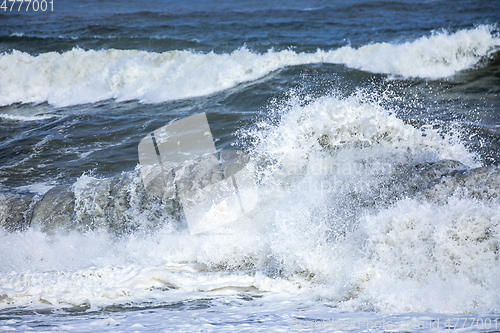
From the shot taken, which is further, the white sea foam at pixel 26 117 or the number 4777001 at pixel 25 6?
the number 4777001 at pixel 25 6

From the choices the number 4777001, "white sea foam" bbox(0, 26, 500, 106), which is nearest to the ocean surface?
"white sea foam" bbox(0, 26, 500, 106)

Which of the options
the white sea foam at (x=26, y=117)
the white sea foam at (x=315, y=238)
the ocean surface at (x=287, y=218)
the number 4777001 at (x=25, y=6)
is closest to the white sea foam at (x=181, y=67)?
the ocean surface at (x=287, y=218)

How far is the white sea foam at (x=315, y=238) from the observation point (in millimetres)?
3674

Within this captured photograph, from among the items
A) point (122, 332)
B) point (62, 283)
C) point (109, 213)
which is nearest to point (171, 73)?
point (109, 213)

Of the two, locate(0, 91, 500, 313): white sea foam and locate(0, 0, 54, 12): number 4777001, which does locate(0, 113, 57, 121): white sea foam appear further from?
locate(0, 0, 54, 12): number 4777001

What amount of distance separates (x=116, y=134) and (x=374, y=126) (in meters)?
5.64

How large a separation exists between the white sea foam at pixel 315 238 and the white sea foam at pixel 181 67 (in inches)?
261

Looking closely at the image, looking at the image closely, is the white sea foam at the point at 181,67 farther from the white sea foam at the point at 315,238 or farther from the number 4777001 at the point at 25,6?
the number 4777001 at the point at 25,6

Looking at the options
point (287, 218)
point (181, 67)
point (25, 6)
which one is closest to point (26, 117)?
point (181, 67)

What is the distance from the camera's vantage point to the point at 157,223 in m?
5.40

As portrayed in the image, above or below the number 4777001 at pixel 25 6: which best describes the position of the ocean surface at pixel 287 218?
below

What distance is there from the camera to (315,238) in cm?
438

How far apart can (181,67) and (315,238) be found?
10330 mm

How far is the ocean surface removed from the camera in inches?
139
